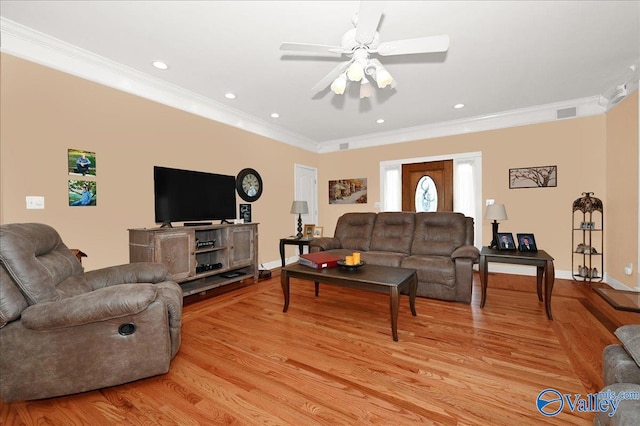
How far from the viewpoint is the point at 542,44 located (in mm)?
2662

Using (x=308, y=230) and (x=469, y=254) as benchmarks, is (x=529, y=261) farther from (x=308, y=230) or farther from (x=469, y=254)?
(x=308, y=230)

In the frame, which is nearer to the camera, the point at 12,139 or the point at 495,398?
the point at 495,398

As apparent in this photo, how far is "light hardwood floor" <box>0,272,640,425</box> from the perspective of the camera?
150 centimetres

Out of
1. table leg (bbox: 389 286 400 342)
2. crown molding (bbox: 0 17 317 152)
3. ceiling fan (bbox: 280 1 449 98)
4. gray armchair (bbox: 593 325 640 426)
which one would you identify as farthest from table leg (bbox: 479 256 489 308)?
crown molding (bbox: 0 17 317 152)

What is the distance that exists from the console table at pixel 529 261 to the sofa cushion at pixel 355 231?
1.59 metres

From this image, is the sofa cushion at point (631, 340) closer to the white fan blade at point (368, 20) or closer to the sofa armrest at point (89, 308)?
the white fan blade at point (368, 20)

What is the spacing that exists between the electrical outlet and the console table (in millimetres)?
4469

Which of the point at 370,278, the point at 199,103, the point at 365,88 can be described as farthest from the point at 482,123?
the point at 199,103

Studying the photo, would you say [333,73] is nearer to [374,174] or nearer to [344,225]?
[344,225]

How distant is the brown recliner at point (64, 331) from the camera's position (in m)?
1.50

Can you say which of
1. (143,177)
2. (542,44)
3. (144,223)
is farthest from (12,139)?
(542,44)

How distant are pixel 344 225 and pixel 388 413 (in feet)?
10.4

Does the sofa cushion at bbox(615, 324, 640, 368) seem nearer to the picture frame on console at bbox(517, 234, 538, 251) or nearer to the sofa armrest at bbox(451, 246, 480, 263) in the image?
the sofa armrest at bbox(451, 246, 480, 263)

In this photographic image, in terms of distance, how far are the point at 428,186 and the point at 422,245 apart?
1912 millimetres
